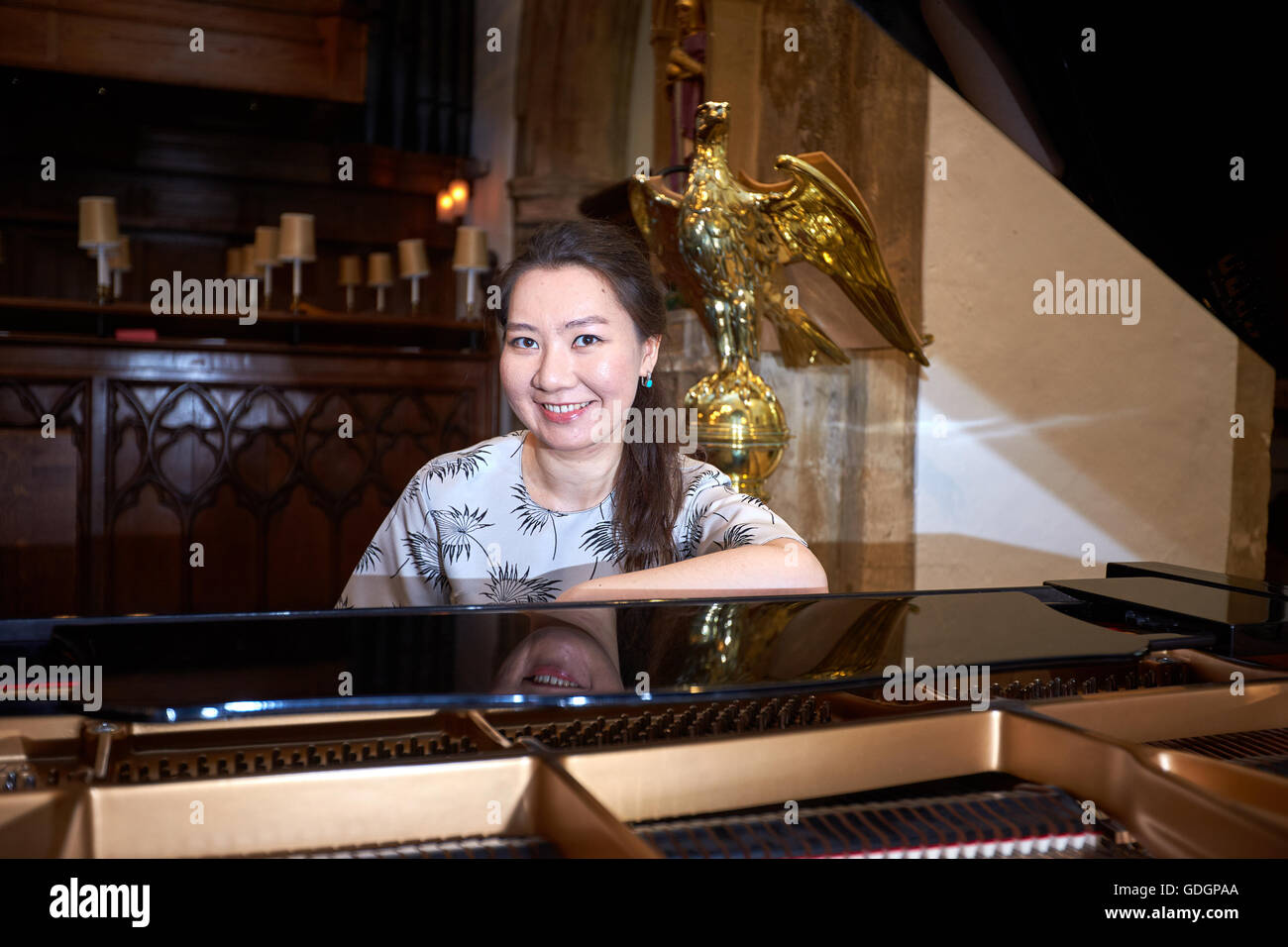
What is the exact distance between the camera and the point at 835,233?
259 cm

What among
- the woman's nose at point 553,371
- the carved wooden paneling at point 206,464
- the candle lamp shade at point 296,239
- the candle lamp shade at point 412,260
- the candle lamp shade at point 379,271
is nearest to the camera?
the woman's nose at point 553,371

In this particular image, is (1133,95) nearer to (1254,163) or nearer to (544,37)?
(1254,163)

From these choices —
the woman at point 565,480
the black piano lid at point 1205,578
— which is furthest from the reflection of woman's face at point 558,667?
the black piano lid at point 1205,578

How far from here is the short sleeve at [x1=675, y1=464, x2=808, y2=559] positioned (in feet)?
5.98

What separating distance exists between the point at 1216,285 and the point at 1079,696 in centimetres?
75

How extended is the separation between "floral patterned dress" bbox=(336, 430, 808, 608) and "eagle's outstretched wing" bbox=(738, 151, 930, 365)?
35.1 inches

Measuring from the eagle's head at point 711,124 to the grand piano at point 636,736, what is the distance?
1.55m

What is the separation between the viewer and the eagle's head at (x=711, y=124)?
8.22ft

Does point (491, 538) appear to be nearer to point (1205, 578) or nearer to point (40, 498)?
point (1205, 578)

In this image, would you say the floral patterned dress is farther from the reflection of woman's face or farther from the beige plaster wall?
the beige plaster wall

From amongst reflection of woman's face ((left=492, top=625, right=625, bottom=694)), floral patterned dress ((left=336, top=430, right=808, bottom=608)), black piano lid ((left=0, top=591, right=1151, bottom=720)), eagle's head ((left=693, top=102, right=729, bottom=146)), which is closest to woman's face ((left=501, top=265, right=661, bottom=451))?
floral patterned dress ((left=336, top=430, right=808, bottom=608))

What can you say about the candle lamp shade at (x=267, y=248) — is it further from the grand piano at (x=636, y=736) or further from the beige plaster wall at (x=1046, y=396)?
the grand piano at (x=636, y=736)

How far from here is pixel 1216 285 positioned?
1.53 m
